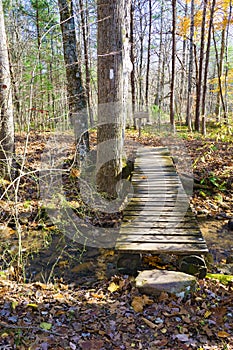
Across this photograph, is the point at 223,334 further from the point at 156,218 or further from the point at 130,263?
the point at 156,218

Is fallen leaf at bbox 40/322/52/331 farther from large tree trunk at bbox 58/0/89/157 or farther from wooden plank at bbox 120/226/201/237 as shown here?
large tree trunk at bbox 58/0/89/157

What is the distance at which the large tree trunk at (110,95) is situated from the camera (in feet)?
17.0

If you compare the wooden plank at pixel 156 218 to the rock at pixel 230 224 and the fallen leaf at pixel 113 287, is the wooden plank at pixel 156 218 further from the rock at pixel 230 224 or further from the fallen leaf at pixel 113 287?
the rock at pixel 230 224

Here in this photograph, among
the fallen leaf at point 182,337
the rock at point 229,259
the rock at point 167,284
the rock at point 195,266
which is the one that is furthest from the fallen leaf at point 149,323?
the rock at point 229,259

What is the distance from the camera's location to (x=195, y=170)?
7.68 m

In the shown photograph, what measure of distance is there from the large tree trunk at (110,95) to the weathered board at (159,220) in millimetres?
741

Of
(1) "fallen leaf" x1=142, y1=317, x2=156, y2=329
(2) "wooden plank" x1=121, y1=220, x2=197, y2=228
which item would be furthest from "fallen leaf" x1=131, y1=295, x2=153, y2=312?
(2) "wooden plank" x1=121, y1=220, x2=197, y2=228

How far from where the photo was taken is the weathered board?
378 centimetres

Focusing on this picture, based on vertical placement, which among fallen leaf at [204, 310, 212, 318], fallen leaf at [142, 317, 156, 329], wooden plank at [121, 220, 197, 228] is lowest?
fallen leaf at [142, 317, 156, 329]

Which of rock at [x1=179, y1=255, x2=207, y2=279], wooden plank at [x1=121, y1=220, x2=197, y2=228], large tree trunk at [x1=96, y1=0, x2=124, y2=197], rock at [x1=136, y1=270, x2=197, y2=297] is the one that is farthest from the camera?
large tree trunk at [x1=96, y1=0, x2=124, y2=197]

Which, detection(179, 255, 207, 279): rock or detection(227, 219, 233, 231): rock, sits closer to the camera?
detection(179, 255, 207, 279): rock

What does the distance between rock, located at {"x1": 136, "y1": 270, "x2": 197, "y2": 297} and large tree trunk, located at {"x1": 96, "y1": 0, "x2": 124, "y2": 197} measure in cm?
282

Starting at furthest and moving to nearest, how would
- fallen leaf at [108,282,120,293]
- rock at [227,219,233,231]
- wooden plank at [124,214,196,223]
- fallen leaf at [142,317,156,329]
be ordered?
rock at [227,219,233,231] → wooden plank at [124,214,196,223] → fallen leaf at [108,282,120,293] → fallen leaf at [142,317,156,329]

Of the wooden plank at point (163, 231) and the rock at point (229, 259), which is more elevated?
the wooden plank at point (163, 231)
